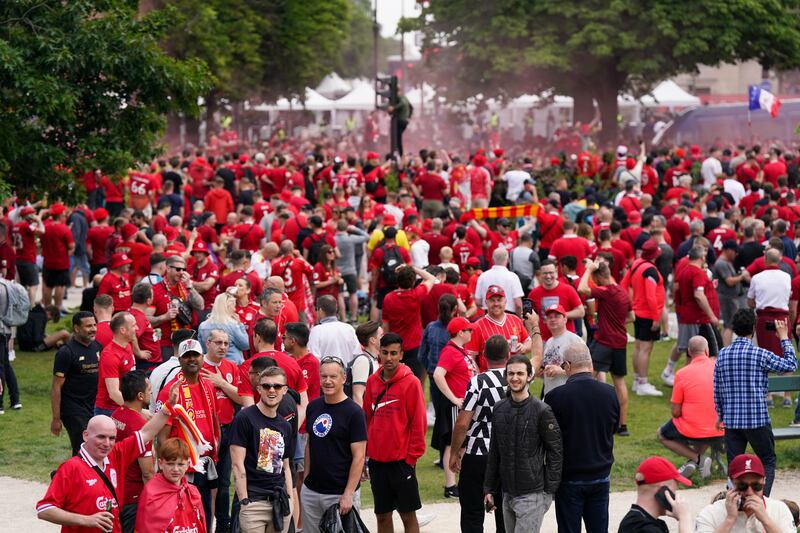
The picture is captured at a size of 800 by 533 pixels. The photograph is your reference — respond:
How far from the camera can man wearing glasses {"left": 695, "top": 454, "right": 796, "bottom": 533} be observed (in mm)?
7176

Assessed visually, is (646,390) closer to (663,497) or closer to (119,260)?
(119,260)

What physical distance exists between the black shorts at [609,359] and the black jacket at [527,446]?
5.36m

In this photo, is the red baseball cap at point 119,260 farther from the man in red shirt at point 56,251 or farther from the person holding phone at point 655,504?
the person holding phone at point 655,504

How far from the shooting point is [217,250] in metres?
18.2

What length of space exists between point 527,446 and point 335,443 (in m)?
1.30

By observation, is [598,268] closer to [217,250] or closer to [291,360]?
[291,360]

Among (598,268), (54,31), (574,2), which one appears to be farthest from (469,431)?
(574,2)

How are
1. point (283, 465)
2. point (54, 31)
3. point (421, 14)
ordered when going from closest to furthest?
point (283, 465), point (54, 31), point (421, 14)

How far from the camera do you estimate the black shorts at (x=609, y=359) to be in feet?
44.8

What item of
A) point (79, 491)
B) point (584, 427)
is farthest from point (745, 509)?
point (79, 491)

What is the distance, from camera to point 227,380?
9656 mm

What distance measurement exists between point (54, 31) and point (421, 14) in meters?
33.7

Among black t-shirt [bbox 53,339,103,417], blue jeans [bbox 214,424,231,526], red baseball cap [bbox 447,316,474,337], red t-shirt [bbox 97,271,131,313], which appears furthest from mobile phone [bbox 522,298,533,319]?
red t-shirt [bbox 97,271,131,313]

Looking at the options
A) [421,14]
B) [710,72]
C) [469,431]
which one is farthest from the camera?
[710,72]
